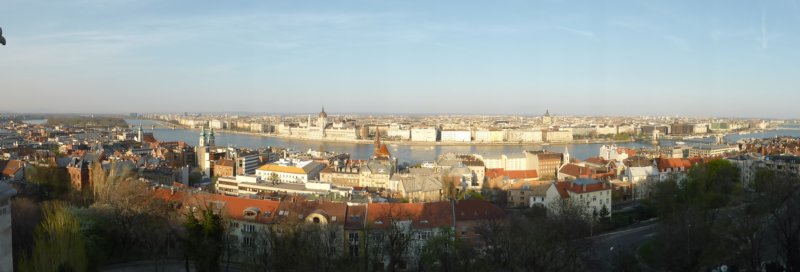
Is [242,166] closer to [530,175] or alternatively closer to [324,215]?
[530,175]

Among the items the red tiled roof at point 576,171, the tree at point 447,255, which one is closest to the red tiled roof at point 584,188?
the red tiled roof at point 576,171

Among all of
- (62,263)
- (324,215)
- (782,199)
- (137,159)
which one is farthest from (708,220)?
(137,159)

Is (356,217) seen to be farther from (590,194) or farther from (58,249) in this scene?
(590,194)

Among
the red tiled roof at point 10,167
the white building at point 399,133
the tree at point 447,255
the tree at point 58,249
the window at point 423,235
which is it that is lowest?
the white building at point 399,133

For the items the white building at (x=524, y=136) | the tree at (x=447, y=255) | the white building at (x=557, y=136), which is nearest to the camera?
the tree at (x=447, y=255)

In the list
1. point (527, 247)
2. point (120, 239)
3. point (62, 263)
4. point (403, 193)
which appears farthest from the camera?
point (403, 193)

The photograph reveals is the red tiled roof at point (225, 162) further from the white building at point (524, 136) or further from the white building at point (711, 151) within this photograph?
the white building at point (524, 136)

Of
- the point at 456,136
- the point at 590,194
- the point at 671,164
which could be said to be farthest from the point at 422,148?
the point at 590,194
